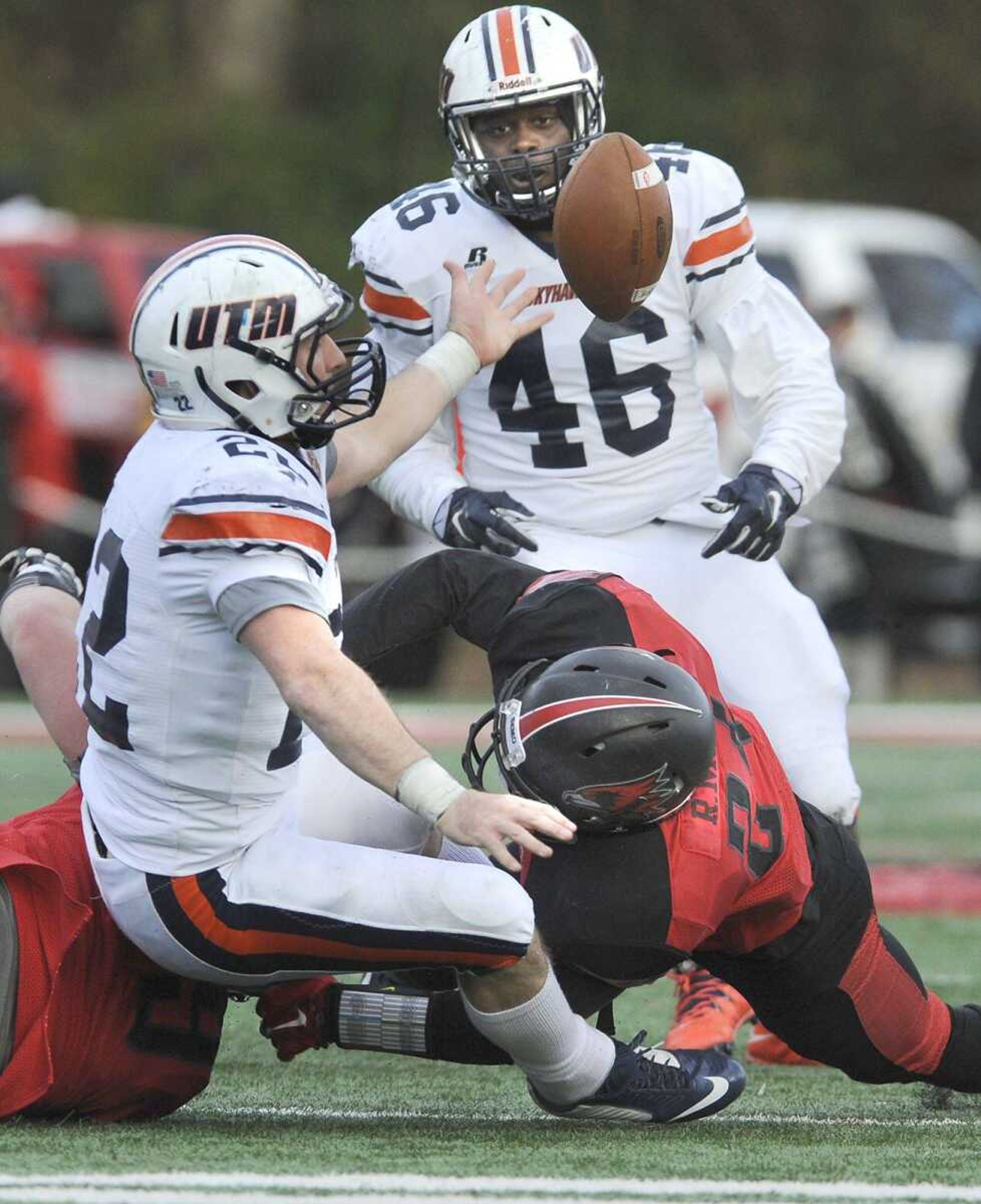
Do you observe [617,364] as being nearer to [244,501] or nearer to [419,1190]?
[244,501]

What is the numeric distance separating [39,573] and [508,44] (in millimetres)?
1329

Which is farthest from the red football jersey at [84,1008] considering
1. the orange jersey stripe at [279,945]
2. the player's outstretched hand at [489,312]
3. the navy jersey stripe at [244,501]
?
the player's outstretched hand at [489,312]

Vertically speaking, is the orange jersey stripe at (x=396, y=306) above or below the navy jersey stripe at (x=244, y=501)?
below

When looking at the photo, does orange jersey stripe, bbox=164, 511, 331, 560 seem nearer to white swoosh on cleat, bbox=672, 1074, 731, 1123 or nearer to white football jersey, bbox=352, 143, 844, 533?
white swoosh on cleat, bbox=672, 1074, 731, 1123

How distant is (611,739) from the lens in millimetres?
3406

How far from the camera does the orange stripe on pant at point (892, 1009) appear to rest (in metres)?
3.67

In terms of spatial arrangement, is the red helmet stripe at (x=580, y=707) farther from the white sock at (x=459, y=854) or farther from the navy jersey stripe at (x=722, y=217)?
the navy jersey stripe at (x=722, y=217)

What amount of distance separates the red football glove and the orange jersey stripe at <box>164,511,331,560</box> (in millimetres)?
838

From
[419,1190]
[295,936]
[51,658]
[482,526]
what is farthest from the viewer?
[482,526]

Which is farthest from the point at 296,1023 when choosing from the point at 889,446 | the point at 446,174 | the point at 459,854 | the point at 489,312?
the point at 446,174

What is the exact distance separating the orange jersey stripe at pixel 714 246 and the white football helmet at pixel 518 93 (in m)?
0.28

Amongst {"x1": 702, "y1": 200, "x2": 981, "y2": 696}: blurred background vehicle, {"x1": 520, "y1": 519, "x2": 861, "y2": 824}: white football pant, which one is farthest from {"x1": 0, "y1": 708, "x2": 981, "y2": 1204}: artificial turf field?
{"x1": 702, "y1": 200, "x2": 981, "y2": 696}: blurred background vehicle

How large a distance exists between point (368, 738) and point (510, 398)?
155 cm

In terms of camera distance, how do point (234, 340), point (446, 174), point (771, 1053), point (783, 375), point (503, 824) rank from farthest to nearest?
1. point (446, 174)
2. point (783, 375)
3. point (771, 1053)
4. point (234, 340)
5. point (503, 824)
